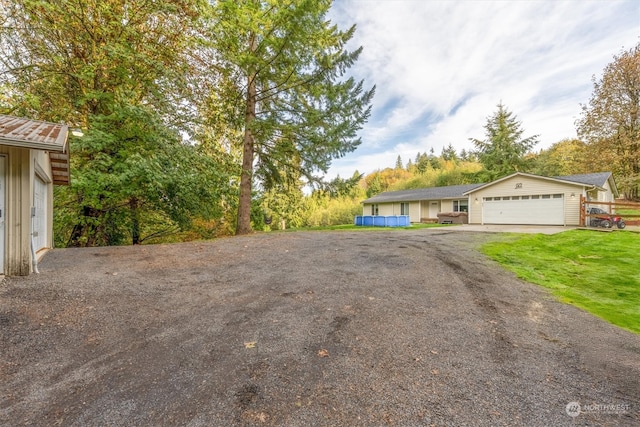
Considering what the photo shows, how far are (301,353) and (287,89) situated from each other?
10252 mm

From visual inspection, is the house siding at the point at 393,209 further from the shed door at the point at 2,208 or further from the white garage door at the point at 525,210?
the shed door at the point at 2,208

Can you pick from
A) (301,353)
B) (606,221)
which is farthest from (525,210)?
(301,353)

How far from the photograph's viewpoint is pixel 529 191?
16.4 m

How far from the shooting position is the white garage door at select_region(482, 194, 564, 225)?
50.7ft

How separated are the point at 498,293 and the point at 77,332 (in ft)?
18.8

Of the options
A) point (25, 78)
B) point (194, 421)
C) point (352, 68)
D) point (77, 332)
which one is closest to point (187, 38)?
point (25, 78)

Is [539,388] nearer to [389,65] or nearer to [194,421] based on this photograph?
[194,421]

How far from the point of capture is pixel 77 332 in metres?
2.89

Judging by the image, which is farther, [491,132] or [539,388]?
[491,132]

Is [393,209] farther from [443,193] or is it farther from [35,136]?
[35,136]

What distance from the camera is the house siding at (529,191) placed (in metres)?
14.8

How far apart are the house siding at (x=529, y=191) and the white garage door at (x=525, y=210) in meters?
0.23

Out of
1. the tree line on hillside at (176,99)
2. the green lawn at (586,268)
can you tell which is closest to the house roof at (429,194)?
the green lawn at (586,268)

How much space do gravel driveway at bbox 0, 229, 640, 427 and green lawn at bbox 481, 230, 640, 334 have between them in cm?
60
